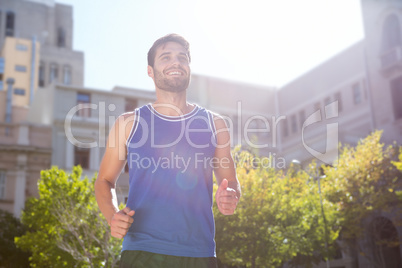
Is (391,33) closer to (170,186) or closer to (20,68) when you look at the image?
(170,186)

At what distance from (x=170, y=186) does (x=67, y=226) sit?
20.1 m

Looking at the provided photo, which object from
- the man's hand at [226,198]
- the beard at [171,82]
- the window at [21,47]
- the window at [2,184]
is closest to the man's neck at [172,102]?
the beard at [171,82]

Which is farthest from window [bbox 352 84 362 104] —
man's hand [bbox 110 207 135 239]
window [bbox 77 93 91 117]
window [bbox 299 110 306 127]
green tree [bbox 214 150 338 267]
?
man's hand [bbox 110 207 135 239]

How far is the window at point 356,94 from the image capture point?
3873cm

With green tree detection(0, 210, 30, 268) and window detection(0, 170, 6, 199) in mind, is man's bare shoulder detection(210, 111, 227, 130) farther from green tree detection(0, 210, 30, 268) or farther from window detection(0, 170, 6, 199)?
window detection(0, 170, 6, 199)

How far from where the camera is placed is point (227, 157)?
3.27 metres

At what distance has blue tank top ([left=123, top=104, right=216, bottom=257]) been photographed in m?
2.86

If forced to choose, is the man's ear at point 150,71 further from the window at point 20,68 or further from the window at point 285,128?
the window at point 20,68

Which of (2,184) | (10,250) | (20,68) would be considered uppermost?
(20,68)

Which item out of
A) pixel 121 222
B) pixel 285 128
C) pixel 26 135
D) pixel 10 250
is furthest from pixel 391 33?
pixel 121 222

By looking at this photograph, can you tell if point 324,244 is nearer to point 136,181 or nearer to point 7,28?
point 136,181

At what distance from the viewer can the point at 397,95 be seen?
3022cm

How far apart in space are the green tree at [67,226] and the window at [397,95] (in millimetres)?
17661

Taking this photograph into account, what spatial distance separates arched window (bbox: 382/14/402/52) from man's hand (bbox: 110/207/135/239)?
3061 cm
